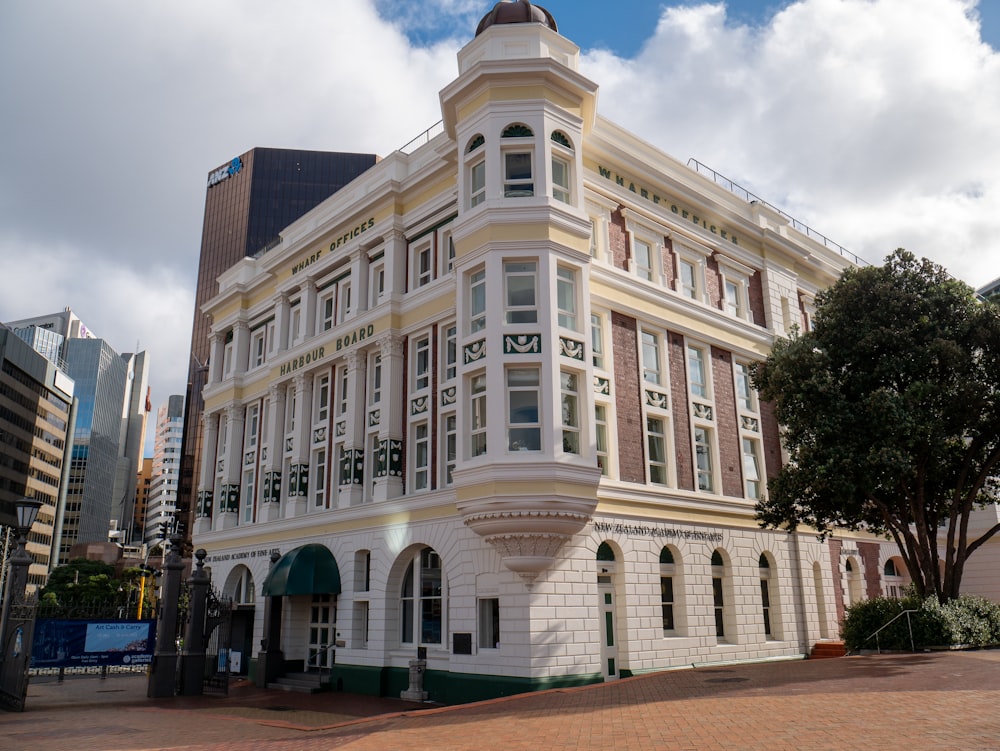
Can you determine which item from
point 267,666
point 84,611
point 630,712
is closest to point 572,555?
point 630,712

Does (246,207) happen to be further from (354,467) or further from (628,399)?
(628,399)

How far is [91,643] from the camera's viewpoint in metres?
25.5

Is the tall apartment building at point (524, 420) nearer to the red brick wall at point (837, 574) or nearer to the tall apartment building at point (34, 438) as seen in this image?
the red brick wall at point (837, 574)

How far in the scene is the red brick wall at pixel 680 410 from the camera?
2647 cm

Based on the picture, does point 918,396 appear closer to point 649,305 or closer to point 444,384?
point 649,305

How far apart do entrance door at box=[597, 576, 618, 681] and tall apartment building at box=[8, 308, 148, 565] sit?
5245 inches

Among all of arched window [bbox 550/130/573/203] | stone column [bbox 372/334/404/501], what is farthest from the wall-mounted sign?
stone column [bbox 372/334/404/501]

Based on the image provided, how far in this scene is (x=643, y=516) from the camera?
952 inches

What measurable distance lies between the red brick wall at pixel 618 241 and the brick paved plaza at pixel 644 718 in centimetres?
1313

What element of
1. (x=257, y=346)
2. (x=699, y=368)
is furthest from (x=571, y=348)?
(x=257, y=346)

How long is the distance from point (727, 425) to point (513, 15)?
1608cm

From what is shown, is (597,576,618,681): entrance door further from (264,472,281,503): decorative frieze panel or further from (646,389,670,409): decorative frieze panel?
(264,472,281,503): decorative frieze panel

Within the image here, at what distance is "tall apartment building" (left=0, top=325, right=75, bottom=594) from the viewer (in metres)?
94.9

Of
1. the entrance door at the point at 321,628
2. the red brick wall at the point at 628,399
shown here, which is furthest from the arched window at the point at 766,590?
the entrance door at the point at 321,628
